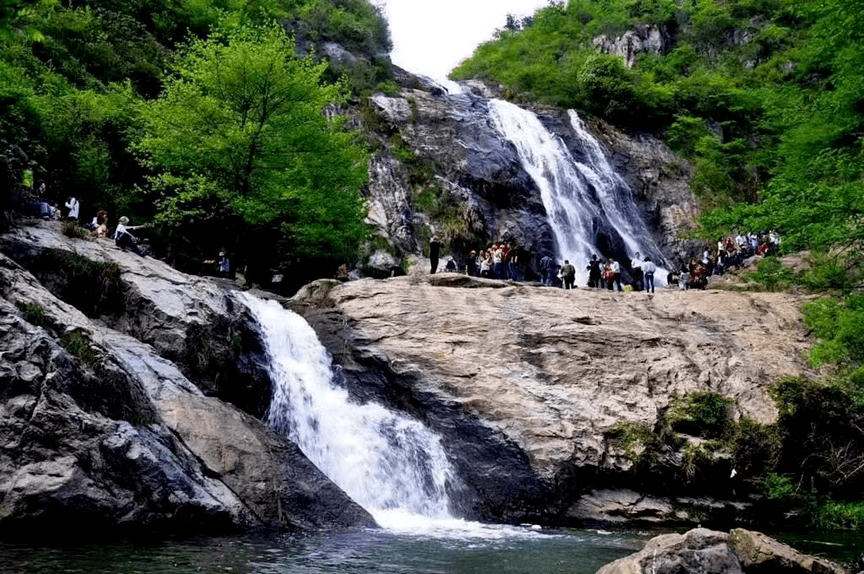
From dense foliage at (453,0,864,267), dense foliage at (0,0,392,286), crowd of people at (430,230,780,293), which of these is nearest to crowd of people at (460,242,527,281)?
crowd of people at (430,230,780,293)

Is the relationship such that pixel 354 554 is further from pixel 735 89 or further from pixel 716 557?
pixel 735 89

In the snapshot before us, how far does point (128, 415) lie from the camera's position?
10.6 metres

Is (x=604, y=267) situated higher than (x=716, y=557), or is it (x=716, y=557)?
(x=604, y=267)

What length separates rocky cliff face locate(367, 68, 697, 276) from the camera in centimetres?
3212

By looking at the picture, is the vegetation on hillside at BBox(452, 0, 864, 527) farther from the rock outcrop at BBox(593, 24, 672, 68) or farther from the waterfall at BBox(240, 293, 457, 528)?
the rock outcrop at BBox(593, 24, 672, 68)

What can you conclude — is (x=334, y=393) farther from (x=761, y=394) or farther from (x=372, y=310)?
(x=761, y=394)

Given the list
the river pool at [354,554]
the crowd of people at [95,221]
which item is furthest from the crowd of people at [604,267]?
the river pool at [354,554]

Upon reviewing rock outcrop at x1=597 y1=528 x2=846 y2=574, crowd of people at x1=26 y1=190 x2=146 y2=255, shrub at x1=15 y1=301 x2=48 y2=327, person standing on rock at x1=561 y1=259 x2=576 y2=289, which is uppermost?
person standing on rock at x1=561 y1=259 x2=576 y2=289

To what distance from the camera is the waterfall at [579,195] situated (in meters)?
32.9

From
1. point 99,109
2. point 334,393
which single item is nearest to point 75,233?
point 334,393

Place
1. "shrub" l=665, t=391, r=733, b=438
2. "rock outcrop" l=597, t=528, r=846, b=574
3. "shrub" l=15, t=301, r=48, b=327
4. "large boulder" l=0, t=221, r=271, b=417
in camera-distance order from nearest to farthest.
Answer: "rock outcrop" l=597, t=528, r=846, b=574
"shrub" l=15, t=301, r=48, b=327
"large boulder" l=0, t=221, r=271, b=417
"shrub" l=665, t=391, r=733, b=438

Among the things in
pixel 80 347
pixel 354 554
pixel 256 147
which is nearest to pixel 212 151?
pixel 256 147

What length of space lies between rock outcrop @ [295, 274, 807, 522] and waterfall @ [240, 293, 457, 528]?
23.0 inches

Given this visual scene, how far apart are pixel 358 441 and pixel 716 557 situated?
9073 millimetres
